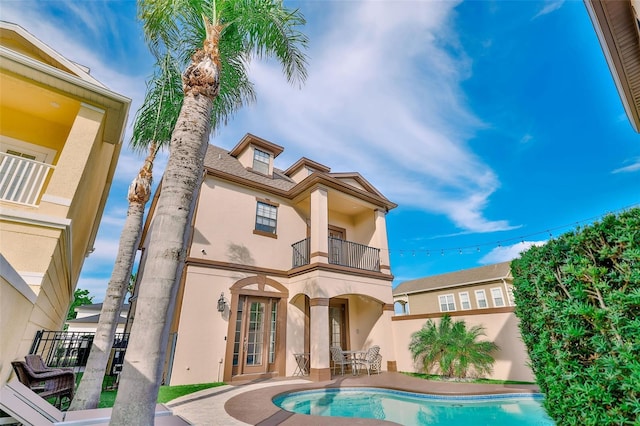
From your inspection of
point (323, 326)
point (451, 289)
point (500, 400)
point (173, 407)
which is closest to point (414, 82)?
point (323, 326)

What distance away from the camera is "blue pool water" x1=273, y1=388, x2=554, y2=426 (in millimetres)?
5691

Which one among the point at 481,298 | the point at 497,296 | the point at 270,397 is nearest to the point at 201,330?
the point at 270,397

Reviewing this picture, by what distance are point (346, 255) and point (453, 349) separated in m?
5.02

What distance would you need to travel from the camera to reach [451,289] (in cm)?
2291

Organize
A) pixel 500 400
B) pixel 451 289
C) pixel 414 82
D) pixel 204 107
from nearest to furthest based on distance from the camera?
pixel 204 107 → pixel 500 400 → pixel 414 82 → pixel 451 289

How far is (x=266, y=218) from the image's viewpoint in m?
11.5

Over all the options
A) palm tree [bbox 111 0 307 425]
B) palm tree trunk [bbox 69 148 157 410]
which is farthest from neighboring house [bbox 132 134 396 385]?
palm tree [bbox 111 0 307 425]

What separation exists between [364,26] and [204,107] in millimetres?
6126

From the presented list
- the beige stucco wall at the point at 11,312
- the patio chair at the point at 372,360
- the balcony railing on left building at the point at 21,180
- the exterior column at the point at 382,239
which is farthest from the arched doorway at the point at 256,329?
the balcony railing on left building at the point at 21,180

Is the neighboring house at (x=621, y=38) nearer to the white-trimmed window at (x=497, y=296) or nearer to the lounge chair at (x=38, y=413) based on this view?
the lounge chair at (x=38, y=413)

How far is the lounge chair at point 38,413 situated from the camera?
10.2ft

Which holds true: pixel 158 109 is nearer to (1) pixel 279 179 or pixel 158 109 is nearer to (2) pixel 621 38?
(1) pixel 279 179

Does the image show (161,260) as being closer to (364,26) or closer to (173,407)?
(173,407)

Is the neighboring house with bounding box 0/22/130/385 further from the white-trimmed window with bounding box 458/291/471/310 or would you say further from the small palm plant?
the white-trimmed window with bounding box 458/291/471/310
